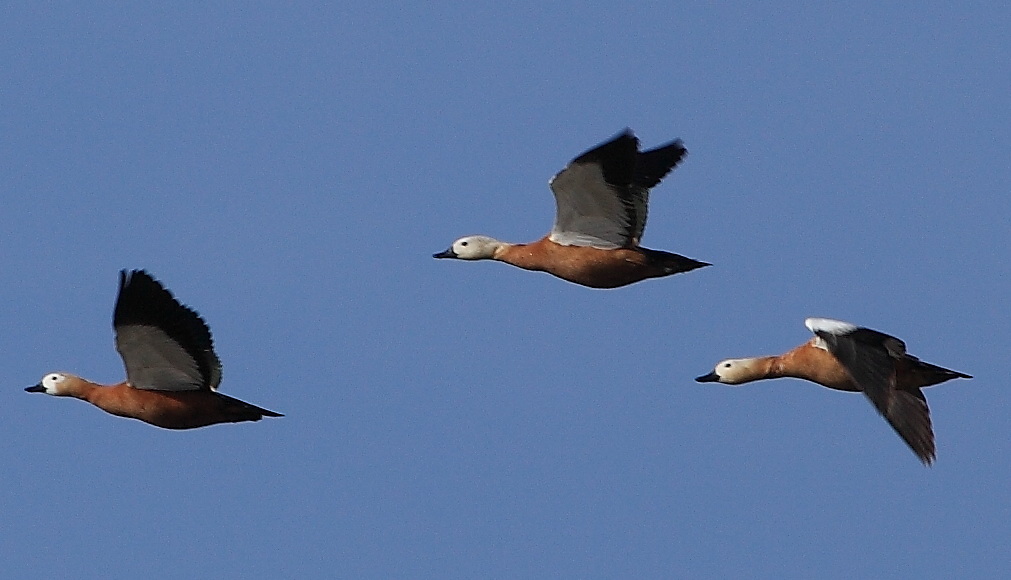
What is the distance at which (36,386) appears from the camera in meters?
21.8

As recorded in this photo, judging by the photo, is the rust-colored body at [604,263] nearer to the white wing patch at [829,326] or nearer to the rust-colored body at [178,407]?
the white wing patch at [829,326]

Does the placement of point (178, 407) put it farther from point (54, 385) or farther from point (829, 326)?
point (829, 326)

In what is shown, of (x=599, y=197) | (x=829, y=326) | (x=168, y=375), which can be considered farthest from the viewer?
(x=599, y=197)

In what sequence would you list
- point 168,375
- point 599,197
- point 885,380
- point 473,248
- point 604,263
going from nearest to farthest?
point 885,380
point 168,375
point 599,197
point 604,263
point 473,248

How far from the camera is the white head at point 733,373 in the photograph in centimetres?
2127

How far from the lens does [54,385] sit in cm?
2152

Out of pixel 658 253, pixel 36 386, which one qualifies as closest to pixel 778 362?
pixel 658 253

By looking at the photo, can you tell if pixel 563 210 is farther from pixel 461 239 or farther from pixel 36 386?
pixel 36 386

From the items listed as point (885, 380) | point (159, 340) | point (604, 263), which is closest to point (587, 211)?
point (604, 263)

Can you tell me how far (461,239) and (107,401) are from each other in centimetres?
435

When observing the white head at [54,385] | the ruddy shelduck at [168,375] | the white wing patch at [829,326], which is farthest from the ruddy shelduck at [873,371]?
the white head at [54,385]

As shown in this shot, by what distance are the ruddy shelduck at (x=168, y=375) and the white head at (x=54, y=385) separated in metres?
0.47

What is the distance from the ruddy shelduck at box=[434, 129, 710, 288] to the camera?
20281mm

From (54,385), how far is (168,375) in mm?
1866
